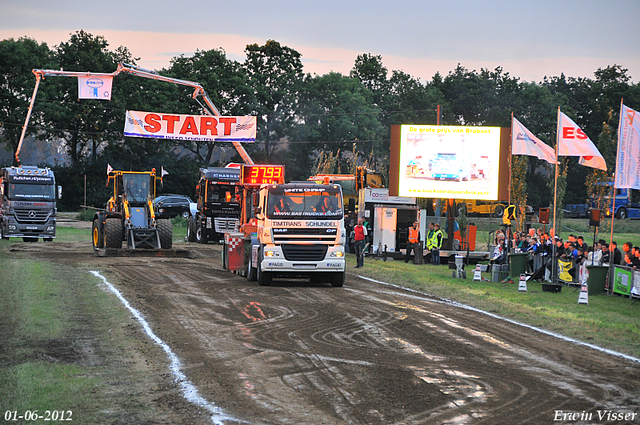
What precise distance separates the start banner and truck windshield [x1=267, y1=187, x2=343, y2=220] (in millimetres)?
17965

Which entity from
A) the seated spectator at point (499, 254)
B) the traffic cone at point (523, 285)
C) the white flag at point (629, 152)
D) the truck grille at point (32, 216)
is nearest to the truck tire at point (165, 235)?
the truck grille at point (32, 216)

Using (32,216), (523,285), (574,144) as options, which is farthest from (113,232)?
(574,144)

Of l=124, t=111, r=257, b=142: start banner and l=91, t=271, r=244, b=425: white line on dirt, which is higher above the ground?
l=124, t=111, r=257, b=142: start banner

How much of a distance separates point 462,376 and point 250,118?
99.5 ft

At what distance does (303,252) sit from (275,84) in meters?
66.0

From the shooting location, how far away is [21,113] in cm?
6706

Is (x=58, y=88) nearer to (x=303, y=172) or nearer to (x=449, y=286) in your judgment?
(x=303, y=172)

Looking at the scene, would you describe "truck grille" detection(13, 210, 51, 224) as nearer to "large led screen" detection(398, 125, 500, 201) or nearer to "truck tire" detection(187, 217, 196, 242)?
"truck tire" detection(187, 217, 196, 242)

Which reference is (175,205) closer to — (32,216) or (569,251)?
(32,216)

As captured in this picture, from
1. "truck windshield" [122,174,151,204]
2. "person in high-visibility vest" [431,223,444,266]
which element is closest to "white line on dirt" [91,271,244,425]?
"truck windshield" [122,174,151,204]

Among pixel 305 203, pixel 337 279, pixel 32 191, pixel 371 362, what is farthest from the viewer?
pixel 32 191

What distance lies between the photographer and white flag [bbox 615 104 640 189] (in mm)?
19422

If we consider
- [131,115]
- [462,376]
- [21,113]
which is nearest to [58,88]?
[21,113]

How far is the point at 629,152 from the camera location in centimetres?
1948
